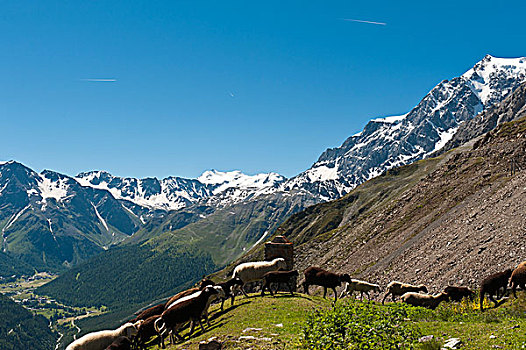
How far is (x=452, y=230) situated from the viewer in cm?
5491

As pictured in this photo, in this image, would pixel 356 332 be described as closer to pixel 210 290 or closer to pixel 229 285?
pixel 210 290

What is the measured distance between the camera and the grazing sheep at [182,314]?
24328mm

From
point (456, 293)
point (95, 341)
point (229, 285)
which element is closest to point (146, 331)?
point (95, 341)

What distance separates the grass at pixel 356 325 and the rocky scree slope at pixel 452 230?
14213 millimetres

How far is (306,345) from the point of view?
14797mm

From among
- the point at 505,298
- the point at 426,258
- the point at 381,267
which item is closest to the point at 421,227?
the point at 381,267

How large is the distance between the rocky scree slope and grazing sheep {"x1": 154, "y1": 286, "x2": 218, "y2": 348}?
2651 cm

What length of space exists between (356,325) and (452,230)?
47.4m

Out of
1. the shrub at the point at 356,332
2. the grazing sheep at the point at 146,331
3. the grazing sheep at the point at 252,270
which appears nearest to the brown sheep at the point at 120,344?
the grazing sheep at the point at 146,331

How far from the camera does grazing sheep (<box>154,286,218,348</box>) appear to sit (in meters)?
24.3

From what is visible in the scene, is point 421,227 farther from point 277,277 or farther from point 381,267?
point 277,277

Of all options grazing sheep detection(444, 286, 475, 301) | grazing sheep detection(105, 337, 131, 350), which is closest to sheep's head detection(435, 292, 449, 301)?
grazing sheep detection(444, 286, 475, 301)

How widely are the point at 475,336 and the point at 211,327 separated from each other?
1524 cm

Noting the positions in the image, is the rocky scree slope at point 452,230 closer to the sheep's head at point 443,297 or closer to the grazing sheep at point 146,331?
the sheep's head at point 443,297
